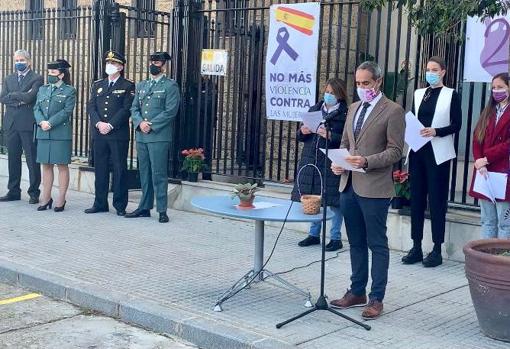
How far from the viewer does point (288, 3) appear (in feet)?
31.3

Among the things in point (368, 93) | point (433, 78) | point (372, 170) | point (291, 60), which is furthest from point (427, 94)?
point (291, 60)

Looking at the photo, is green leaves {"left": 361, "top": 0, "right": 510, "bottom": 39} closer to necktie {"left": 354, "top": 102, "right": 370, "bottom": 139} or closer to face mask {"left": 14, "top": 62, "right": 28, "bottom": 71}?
necktie {"left": 354, "top": 102, "right": 370, "bottom": 139}

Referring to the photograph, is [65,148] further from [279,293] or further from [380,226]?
[380,226]

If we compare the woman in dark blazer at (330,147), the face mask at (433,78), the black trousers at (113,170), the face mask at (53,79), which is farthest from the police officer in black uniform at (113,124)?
the face mask at (433,78)

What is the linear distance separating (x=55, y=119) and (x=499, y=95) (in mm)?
5760

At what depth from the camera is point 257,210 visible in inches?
234

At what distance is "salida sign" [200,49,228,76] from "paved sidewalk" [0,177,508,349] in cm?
205

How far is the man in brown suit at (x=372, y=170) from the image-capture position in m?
5.66

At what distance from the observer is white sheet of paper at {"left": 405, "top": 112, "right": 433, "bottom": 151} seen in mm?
7309

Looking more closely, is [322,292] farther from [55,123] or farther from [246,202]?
[55,123]

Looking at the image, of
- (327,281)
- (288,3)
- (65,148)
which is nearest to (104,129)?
(65,148)

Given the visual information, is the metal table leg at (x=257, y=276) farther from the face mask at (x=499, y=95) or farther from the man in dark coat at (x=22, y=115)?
the man in dark coat at (x=22, y=115)

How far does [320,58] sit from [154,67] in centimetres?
208

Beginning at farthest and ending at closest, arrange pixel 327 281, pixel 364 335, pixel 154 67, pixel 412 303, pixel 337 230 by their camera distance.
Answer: pixel 154 67
pixel 337 230
pixel 327 281
pixel 412 303
pixel 364 335
